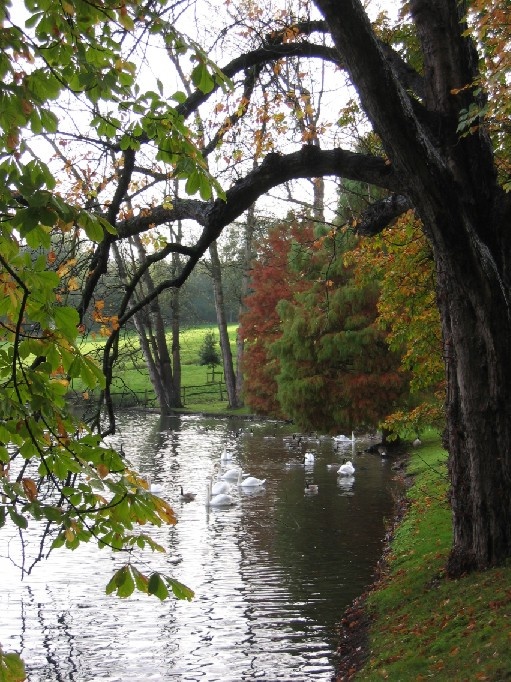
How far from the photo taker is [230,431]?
35.5m

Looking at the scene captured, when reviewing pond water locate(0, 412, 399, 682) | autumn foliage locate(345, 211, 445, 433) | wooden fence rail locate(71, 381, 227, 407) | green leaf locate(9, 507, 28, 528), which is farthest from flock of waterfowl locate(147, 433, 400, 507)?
wooden fence rail locate(71, 381, 227, 407)

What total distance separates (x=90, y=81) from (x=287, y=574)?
36.3 ft

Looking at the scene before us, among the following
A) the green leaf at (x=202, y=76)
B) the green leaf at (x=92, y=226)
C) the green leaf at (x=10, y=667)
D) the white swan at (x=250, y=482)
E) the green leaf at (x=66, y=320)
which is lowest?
the white swan at (x=250, y=482)

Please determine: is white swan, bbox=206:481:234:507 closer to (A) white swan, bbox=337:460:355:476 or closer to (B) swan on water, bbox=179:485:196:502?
(B) swan on water, bbox=179:485:196:502

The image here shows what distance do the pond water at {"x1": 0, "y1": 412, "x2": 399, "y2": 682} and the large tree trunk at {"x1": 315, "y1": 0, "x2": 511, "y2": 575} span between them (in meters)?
2.76

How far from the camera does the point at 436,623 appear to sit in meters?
8.80

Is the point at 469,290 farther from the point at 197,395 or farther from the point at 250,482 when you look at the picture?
the point at 197,395

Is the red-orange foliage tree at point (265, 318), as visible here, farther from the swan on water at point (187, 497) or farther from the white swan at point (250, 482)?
the swan on water at point (187, 497)

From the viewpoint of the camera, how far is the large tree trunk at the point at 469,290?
841 cm

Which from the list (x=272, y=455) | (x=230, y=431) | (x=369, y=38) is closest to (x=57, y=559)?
(x=369, y=38)

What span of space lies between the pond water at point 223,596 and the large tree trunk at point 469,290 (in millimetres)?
2761

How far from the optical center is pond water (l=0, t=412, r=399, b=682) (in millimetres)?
9938

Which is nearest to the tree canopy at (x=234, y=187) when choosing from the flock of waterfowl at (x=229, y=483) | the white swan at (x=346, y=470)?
the flock of waterfowl at (x=229, y=483)

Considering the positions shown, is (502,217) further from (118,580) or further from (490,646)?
(118,580)
